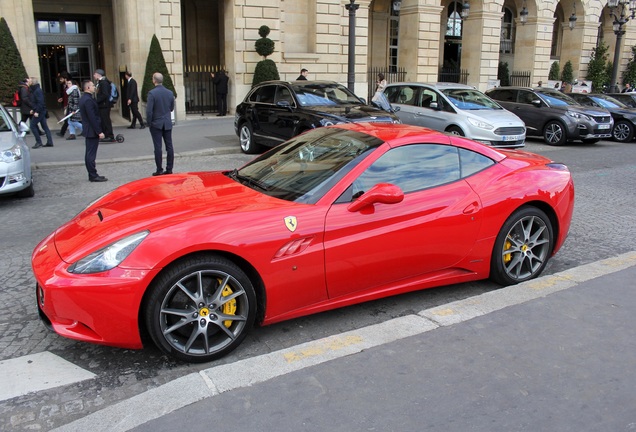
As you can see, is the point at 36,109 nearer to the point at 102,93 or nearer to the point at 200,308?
the point at 102,93

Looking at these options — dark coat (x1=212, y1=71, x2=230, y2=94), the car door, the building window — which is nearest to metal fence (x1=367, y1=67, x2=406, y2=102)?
dark coat (x1=212, y1=71, x2=230, y2=94)

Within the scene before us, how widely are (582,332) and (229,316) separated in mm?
2460

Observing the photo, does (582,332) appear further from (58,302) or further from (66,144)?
(66,144)

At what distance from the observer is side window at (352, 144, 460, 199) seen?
4324 millimetres

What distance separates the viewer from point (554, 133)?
1669 cm

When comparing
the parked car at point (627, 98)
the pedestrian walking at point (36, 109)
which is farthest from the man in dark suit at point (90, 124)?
the parked car at point (627, 98)

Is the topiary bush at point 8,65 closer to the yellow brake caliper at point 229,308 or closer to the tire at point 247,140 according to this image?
the tire at point 247,140

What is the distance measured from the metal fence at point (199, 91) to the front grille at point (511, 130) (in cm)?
1277

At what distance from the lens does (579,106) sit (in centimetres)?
1720

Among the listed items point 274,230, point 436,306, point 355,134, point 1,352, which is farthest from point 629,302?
point 1,352

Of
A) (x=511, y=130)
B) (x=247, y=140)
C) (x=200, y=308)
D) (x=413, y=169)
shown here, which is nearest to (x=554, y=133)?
(x=511, y=130)

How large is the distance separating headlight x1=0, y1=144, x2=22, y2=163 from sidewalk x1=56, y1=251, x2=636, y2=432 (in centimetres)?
639

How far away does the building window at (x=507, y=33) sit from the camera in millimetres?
36781

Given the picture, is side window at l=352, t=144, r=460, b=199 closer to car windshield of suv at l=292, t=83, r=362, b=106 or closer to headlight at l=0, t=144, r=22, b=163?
headlight at l=0, t=144, r=22, b=163
